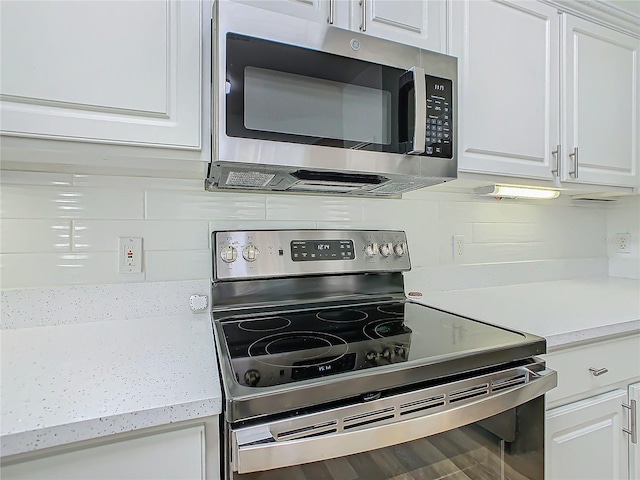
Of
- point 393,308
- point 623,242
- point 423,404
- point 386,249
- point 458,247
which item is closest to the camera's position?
point 423,404

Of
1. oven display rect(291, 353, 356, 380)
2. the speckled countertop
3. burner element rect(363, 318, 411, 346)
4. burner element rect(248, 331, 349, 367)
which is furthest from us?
burner element rect(363, 318, 411, 346)

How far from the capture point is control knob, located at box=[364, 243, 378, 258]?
4.34 feet

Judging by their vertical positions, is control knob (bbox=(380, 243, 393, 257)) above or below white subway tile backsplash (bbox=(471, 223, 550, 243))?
below

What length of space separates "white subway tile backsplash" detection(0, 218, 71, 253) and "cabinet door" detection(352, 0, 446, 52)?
3.35ft

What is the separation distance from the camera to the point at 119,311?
1095 mm

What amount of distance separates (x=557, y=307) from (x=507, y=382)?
2.09 feet

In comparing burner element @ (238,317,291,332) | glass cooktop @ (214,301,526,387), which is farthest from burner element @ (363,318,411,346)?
burner element @ (238,317,291,332)

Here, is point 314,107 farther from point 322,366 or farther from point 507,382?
point 507,382

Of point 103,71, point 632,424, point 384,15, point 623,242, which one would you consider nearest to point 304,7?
point 384,15

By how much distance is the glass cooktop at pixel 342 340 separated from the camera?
738 millimetres

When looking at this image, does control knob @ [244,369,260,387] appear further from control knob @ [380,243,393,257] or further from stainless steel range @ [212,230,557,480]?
control knob @ [380,243,393,257]

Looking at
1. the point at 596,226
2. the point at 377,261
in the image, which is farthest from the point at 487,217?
the point at 596,226

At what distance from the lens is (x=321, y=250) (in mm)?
1259

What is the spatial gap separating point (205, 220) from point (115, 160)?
1.17 feet
